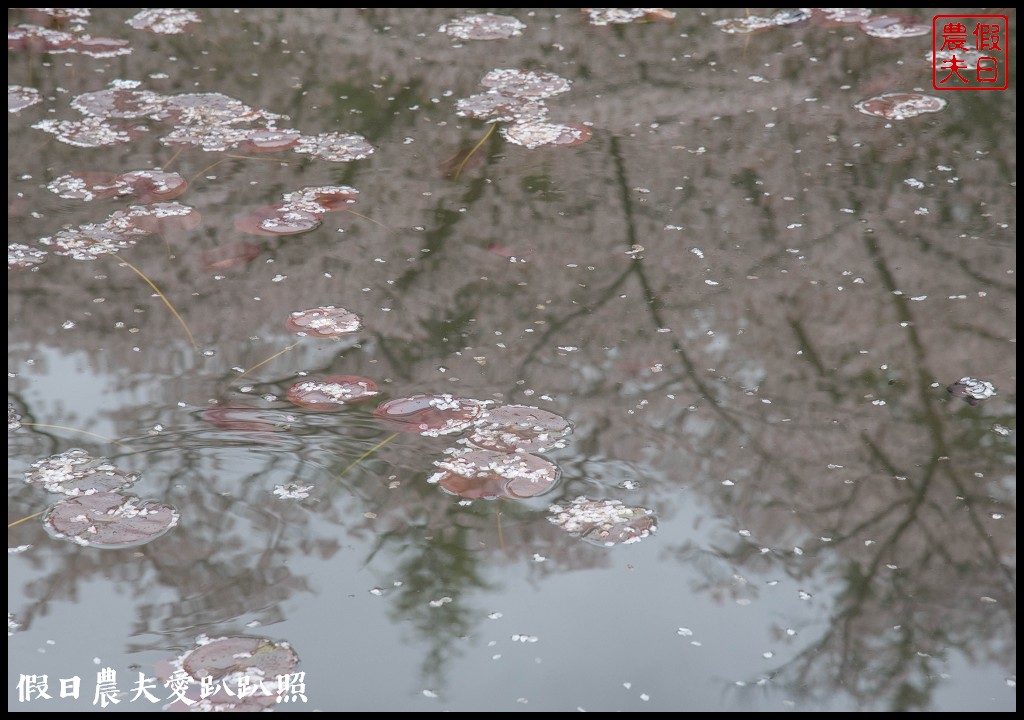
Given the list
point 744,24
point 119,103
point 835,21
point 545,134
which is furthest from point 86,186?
point 835,21

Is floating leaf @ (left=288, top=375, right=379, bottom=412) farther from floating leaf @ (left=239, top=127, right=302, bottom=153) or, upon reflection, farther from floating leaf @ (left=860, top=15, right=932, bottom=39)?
floating leaf @ (left=860, top=15, right=932, bottom=39)

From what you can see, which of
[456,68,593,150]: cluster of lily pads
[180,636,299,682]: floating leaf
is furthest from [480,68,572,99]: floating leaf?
[180,636,299,682]: floating leaf

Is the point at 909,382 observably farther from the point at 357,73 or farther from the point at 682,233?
the point at 357,73

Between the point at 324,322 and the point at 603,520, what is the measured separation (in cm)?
106

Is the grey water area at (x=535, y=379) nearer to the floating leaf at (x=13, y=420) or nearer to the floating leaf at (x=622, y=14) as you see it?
the floating leaf at (x=13, y=420)

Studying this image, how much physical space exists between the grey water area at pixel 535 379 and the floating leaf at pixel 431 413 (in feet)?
0.09

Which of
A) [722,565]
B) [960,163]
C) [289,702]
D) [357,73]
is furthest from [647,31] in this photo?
[289,702]

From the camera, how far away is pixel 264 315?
283 centimetres

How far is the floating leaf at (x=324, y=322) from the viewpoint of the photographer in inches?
108

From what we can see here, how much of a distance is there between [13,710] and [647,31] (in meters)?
4.00

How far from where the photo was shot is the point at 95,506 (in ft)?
7.04

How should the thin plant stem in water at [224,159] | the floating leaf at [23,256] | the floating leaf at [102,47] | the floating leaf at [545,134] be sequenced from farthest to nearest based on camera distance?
the floating leaf at [102,47] → the floating leaf at [545,134] → the thin plant stem in water at [224,159] → the floating leaf at [23,256]

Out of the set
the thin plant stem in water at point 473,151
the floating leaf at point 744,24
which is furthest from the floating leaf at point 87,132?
the floating leaf at point 744,24

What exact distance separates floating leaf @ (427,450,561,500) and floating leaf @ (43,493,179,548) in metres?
0.58
